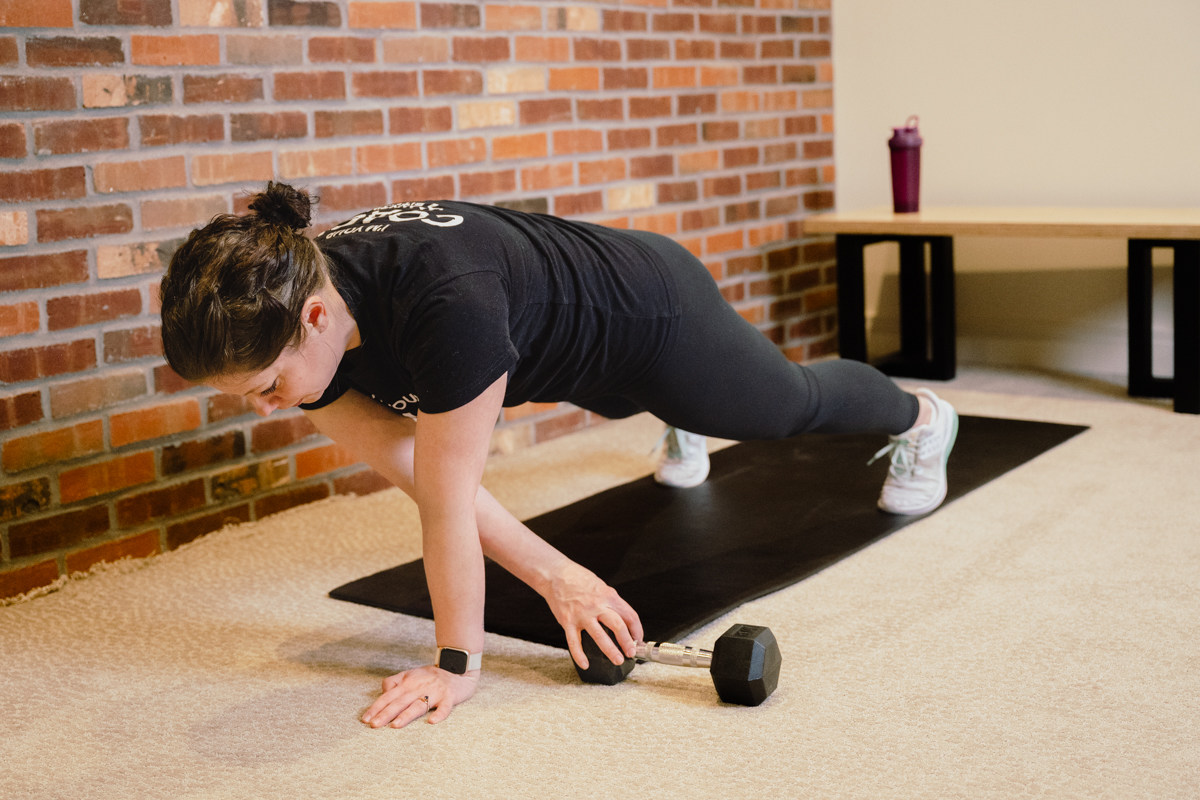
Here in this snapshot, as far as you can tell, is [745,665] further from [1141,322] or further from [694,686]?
[1141,322]

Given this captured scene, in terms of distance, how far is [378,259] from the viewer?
1477 mm

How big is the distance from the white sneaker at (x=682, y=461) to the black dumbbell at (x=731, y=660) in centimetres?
94

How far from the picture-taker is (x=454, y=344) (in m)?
1.38

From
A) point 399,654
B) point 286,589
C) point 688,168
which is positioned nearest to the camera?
point 399,654

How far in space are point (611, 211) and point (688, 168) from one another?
37cm

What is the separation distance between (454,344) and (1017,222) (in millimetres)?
2214

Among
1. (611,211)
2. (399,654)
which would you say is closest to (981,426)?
(611,211)

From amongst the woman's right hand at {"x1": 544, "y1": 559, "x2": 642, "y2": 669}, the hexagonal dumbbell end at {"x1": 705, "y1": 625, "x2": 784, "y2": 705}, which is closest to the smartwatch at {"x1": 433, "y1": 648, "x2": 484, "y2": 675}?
the woman's right hand at {"x1": 544, "y1": 559, "x2": 642, "y2": 669}

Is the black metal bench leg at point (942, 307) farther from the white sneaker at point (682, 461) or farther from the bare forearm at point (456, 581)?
the bare forearm at point (456, 581)

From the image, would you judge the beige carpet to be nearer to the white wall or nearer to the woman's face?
the woman's face

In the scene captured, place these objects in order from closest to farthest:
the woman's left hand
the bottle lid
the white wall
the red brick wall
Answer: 1. the woman's left hand
2. the red brick wall
3. the white wall
4. the bottle lid

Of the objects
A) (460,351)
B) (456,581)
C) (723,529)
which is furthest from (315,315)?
(723,529)

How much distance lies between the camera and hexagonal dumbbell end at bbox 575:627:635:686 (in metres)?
1.60

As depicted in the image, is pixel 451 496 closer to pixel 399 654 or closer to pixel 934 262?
pixel 399 654
